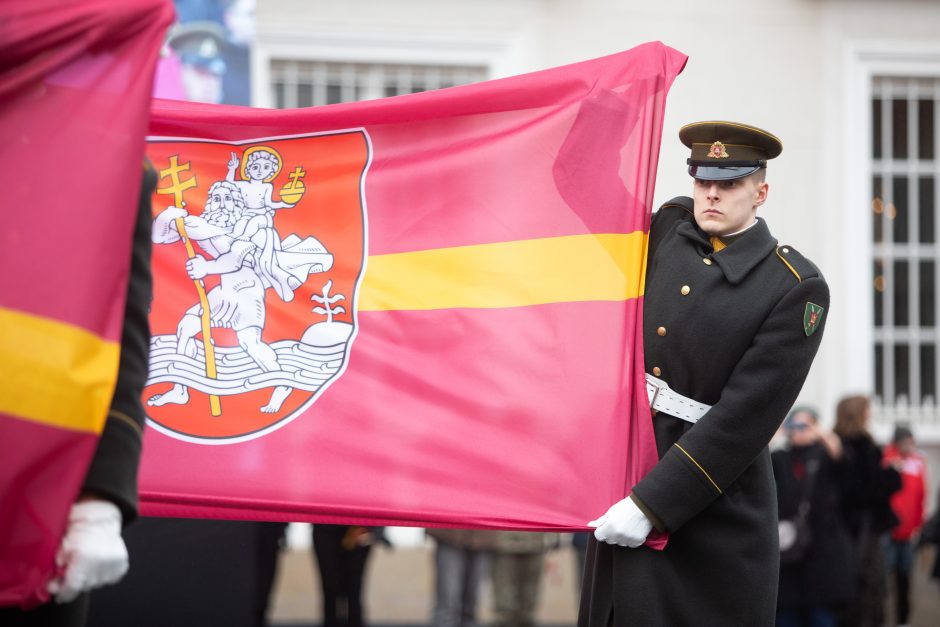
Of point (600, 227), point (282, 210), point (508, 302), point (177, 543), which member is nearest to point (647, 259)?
point (600, 227)

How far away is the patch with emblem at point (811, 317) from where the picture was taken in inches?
152

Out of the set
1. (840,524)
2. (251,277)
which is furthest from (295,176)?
(840,524)

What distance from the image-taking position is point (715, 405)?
383 cm

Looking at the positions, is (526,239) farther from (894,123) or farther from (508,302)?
(894,123)

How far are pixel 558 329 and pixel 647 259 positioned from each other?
334 millimetres

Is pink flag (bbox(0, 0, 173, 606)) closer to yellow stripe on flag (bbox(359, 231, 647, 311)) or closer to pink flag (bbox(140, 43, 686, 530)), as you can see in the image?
pink flag (bbox(140, 43, 686, 530))

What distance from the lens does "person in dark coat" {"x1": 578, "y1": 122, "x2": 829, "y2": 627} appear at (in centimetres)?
379

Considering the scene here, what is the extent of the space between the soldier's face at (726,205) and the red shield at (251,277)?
1.00 m

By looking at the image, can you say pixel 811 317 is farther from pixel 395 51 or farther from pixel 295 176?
pixel 395 51

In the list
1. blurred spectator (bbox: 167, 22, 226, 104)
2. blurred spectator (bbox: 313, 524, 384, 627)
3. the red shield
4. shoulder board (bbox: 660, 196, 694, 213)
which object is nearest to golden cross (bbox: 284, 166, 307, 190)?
the red shield

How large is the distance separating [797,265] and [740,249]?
161 mm

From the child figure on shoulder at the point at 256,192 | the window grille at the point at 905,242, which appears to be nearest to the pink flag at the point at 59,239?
the child figure on shoulder at the point at 256,192

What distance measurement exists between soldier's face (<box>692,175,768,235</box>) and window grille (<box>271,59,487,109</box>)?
7897 mm

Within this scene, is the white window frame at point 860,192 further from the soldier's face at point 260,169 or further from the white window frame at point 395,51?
the soldier's face at point 260,169
